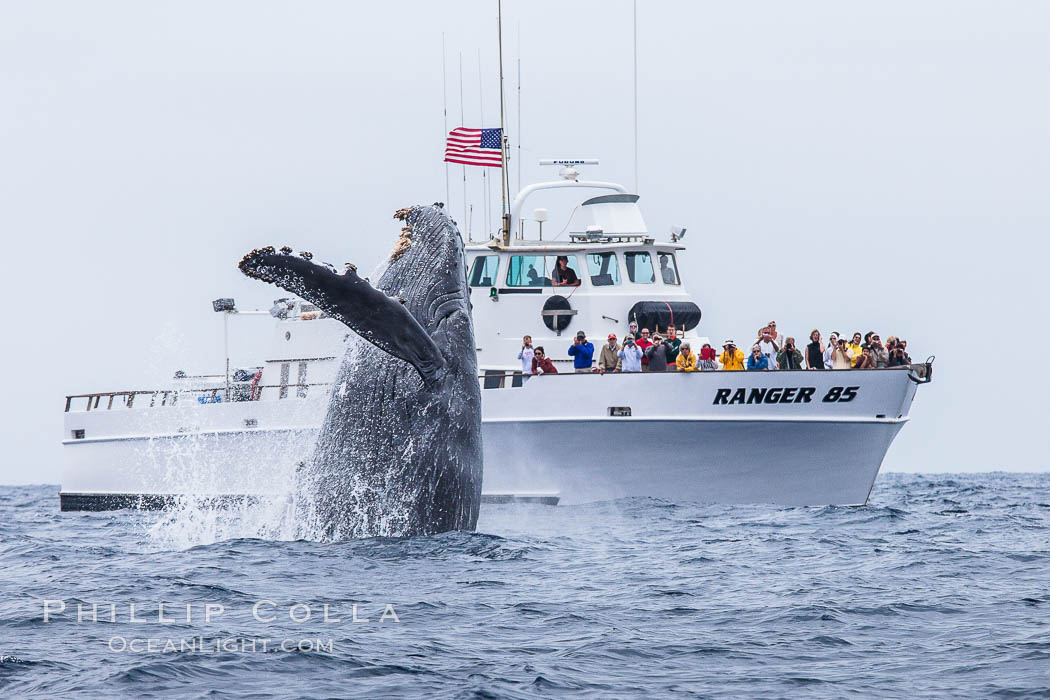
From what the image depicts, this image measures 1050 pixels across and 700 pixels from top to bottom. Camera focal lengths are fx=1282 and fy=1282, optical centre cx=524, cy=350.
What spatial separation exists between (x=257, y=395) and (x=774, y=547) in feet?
49.7

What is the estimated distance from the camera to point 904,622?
9273mm

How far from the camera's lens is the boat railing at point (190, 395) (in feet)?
86.8

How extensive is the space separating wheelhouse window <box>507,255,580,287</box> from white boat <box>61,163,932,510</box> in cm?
3

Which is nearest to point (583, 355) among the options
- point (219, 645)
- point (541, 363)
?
point (541, 363)

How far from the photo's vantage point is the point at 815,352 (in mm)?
22391

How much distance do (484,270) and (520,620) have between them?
17.4 metres

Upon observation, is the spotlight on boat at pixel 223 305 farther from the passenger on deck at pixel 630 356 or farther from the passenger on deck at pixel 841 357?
the passenger on deck at pixel 841 357

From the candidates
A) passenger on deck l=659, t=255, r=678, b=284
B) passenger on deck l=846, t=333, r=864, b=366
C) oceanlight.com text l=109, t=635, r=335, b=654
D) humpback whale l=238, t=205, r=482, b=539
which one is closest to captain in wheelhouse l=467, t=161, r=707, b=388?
passenger on deck l=659, t=255, r=678, b=284

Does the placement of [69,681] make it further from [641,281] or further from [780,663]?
[641,281]

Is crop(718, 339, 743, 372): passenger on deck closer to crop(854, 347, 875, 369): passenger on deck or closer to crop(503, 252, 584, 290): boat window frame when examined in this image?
crop(854, 347, 875, 369): passenger on deck

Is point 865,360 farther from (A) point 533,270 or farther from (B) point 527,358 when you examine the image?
(A) point 533,270

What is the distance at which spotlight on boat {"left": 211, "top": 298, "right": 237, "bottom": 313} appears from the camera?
28469mm

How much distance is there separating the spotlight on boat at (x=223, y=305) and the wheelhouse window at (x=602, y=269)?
329 inches

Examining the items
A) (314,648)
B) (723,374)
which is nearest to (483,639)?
(314,648)
